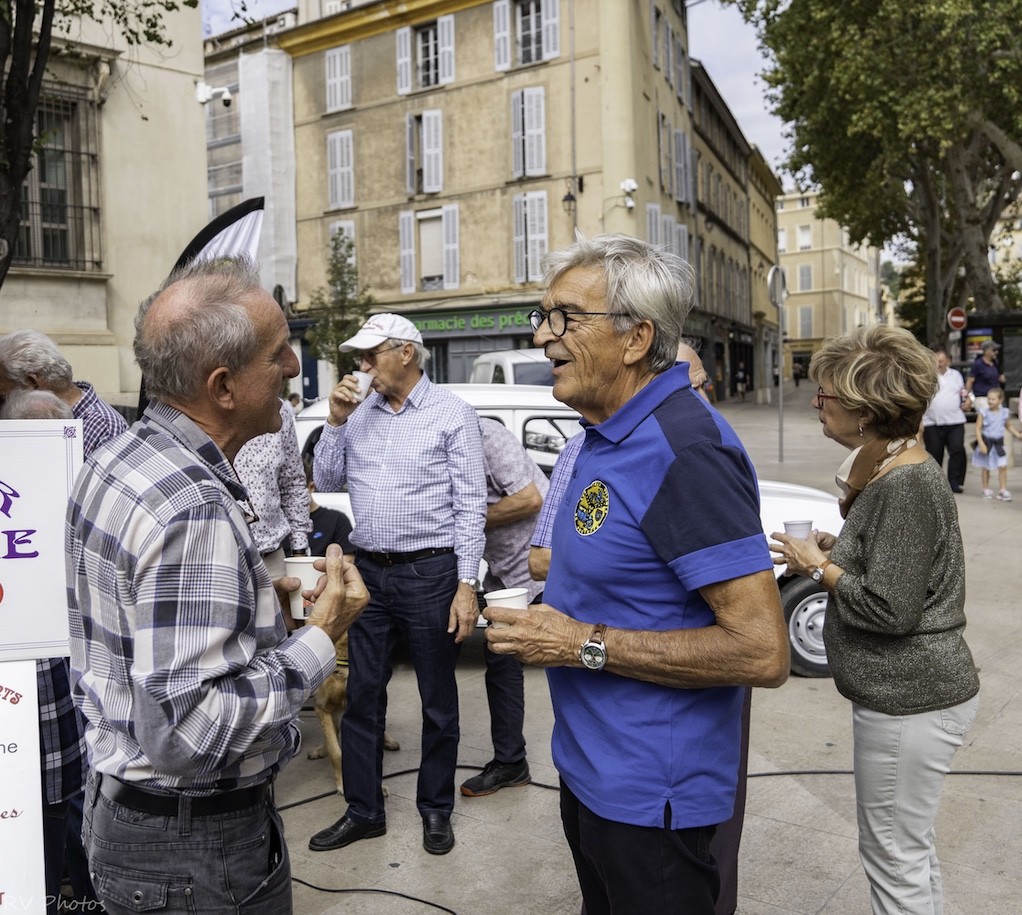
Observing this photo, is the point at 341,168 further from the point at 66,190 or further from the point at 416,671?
the point at 416,671

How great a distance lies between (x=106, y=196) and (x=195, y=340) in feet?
42.2

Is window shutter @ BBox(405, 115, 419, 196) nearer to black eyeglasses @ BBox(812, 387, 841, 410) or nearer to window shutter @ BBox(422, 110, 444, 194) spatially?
window shutter @ BBox(422, 110, 444, 194)

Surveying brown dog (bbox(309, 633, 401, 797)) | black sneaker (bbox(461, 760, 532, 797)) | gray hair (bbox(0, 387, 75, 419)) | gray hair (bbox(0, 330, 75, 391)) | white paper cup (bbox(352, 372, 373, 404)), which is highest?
gray hair (bbox(0, 330, 75, 391))

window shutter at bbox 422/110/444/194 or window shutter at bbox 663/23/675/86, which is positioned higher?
window shutter at bbox 663/23/675/86

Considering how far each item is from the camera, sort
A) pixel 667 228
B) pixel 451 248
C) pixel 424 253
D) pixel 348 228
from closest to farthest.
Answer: pixel 451 248 → pixel 424 253 → pixel 667 228 → pixel 348 228

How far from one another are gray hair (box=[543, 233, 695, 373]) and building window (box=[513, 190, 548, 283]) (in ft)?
82.2

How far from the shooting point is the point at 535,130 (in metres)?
27.1

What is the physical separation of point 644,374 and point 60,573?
179cm

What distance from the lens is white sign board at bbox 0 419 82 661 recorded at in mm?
2854

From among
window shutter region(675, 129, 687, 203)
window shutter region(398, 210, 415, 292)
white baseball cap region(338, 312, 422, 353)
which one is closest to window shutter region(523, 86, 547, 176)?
window shutter region(398, 210, 415, 292)

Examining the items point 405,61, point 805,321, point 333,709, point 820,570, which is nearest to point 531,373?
point 333,709

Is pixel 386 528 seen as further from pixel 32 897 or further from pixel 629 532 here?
pixel 629 532

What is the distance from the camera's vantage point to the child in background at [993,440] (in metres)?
13.2

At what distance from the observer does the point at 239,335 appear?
188 centimetres
